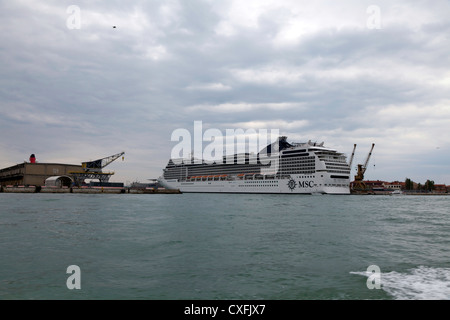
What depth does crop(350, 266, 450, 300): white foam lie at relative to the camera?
8922 millimetres

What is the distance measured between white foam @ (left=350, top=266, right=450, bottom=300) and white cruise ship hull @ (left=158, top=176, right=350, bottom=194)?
78512mm

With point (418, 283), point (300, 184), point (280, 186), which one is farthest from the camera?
point (280, 186)

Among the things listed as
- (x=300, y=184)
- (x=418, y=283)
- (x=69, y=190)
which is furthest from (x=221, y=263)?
(x=69, y=190)

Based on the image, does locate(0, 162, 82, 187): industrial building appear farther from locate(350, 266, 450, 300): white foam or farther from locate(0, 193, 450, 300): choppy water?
locate(350, 266, 450, 300): white foam

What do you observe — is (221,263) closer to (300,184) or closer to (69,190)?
(300,184)

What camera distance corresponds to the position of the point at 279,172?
325 feet

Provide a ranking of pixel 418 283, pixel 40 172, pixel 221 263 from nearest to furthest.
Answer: pixel 418 283, pixel 221 263, pixel 40 172

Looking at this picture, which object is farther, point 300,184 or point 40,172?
point 40,172

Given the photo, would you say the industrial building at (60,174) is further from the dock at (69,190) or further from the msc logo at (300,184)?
the msc logo at (300,184)

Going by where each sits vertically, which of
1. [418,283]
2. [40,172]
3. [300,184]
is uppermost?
[40,172]

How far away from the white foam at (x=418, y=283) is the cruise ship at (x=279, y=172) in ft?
258

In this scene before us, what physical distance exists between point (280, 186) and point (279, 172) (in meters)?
5.79
